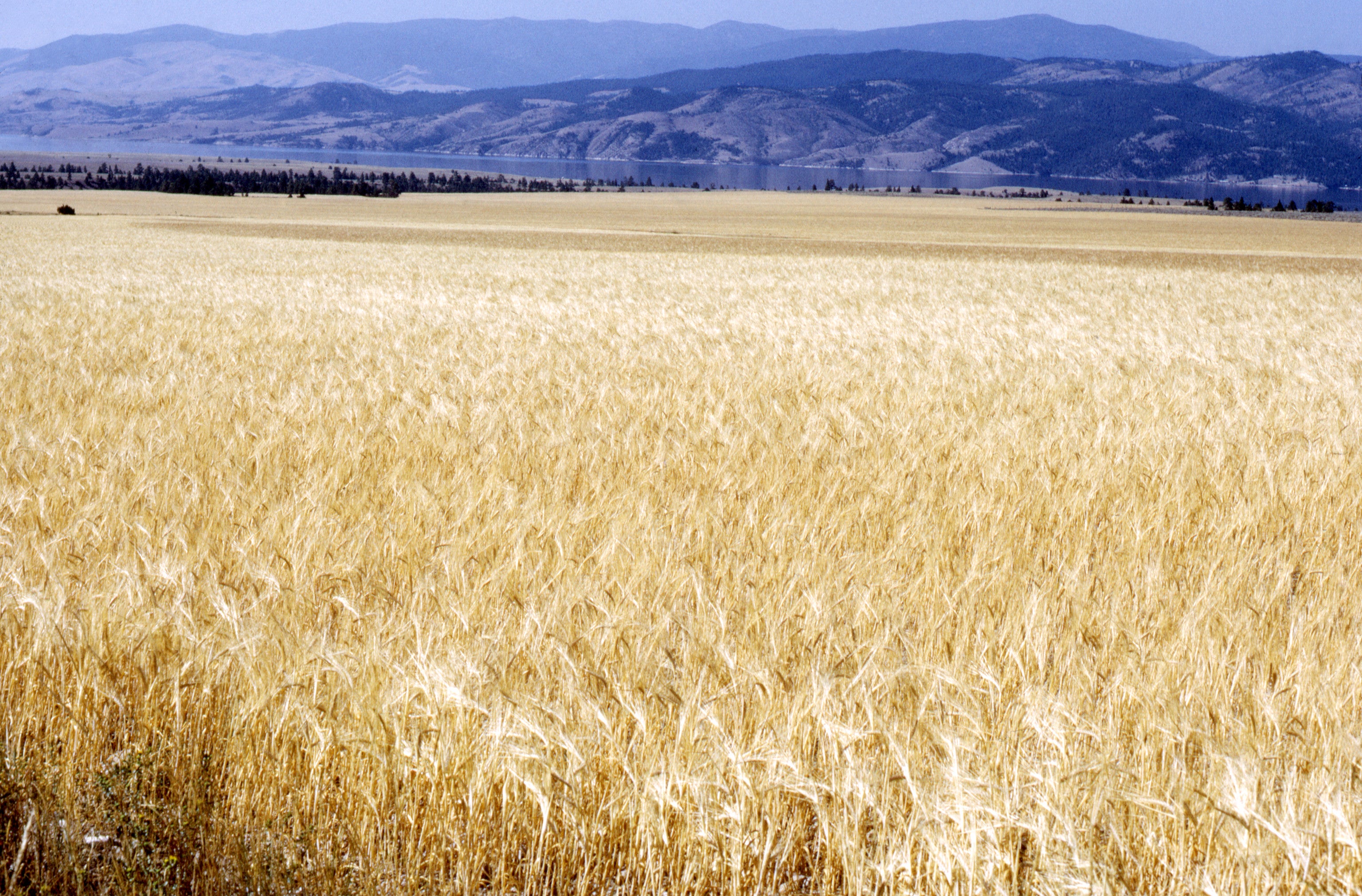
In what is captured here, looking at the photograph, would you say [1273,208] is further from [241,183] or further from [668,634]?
[668,634]

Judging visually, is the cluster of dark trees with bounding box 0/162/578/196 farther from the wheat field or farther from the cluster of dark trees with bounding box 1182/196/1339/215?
the wheat field

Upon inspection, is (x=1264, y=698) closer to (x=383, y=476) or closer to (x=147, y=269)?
(x=383, y=476)

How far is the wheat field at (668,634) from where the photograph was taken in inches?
95.1

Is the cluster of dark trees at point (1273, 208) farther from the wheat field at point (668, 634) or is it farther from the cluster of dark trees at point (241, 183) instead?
the wheat field at point (668, 634)

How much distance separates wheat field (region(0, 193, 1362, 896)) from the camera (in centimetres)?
242

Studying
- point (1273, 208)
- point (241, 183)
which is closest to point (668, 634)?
point (241, 183)

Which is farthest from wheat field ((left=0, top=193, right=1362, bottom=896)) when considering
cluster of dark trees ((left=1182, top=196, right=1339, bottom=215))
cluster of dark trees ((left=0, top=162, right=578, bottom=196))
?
cluster of dark trees ((left=1182, top=196, right=1339, bottom=215))

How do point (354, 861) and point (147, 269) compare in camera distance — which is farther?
point (147, 269)

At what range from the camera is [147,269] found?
26.5m

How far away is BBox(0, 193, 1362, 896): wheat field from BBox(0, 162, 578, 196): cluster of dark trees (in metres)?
120

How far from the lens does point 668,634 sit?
3.42 m

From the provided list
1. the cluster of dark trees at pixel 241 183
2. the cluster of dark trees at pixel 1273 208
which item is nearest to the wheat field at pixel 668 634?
the cluster of dark trees at pixel 241 183

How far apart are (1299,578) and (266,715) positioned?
4069mm

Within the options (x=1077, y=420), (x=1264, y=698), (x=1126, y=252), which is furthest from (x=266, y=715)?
(x=1126, y=252)
